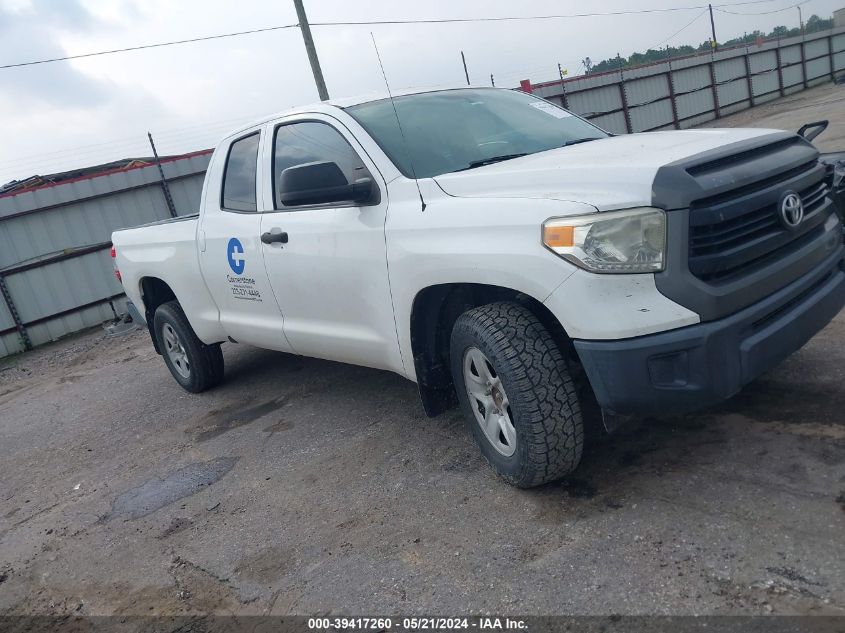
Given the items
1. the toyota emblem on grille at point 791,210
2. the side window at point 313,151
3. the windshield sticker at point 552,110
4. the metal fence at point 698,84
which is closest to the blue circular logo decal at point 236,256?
the side window at point 313,151

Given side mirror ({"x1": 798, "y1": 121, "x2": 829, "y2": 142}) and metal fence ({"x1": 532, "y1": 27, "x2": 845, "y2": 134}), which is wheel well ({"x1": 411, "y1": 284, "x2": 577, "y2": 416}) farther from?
metal fence ({"x1": 532, "y1": 27, "x2": 845, "y2": 134})

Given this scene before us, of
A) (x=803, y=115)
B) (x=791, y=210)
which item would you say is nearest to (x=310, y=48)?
(x=803, y=115)

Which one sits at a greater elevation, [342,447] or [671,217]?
[671,217]

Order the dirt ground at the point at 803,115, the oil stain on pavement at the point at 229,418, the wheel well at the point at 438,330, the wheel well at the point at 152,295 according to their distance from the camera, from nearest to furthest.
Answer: the wheel well at the point at 438,330
the oil stain on pavement at the point at 229,418
the wheel well at the point at 152,295
the dirt ground at the point at 803,115

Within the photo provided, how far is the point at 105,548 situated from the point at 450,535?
1857mm

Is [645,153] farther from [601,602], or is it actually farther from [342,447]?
[342,447]

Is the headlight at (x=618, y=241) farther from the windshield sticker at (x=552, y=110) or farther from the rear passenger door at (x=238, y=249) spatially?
the rear passenger door at (x=238, y=249)

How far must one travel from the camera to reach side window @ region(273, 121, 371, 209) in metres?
3.84

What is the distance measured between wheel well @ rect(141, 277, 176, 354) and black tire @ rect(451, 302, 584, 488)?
3903mm

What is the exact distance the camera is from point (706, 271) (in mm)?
2637

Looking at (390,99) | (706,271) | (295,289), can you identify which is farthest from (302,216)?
(706,271)

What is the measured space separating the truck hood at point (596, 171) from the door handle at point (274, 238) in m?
1.19

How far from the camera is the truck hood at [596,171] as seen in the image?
2701 mm

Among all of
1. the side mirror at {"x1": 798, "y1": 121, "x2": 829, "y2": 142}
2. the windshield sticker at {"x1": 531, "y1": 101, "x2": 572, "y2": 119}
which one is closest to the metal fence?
the windshield sticker at {"x1": 531, "y1": 101, "x2": 572, "y2": 119}
